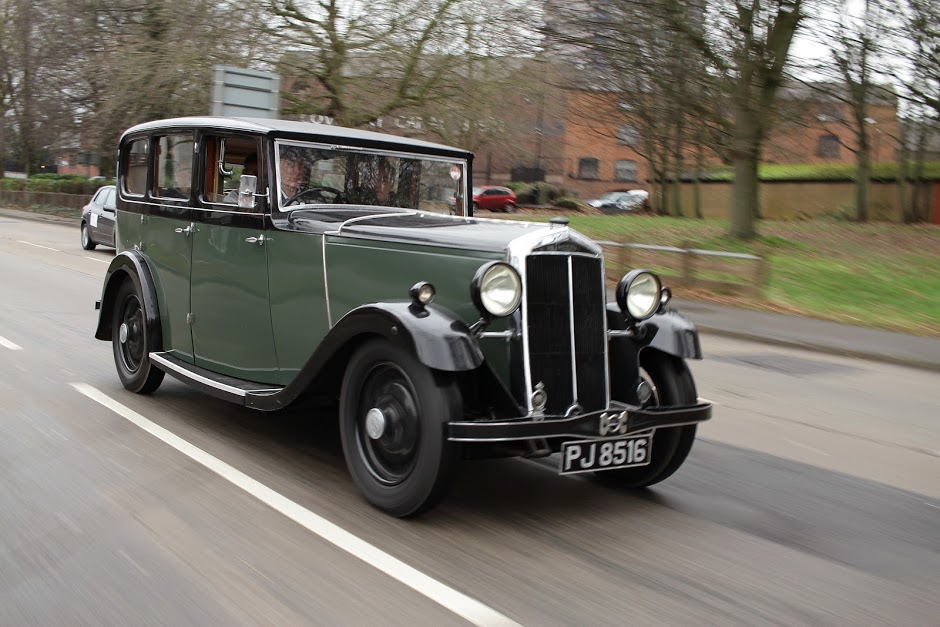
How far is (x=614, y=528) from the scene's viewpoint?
170 inches

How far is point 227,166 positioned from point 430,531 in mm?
2884

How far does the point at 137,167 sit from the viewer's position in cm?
685

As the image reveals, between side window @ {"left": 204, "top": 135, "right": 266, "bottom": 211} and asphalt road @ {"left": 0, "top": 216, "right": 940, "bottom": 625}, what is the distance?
1.46 m

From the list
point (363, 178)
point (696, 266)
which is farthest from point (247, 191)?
point (696, 266)

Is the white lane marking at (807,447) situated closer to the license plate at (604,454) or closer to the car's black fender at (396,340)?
the license plate at (604,454)

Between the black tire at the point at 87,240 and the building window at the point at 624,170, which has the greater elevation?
the building window at the point at 624,170

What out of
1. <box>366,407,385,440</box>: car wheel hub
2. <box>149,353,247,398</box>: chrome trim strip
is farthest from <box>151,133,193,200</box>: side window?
<box>366,407,385,440</box>: car wheel hub

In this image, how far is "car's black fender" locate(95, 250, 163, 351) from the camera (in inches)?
254

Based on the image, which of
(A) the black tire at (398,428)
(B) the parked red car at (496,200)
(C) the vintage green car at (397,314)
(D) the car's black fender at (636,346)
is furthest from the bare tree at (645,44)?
(B) the parked red car at (496,200)

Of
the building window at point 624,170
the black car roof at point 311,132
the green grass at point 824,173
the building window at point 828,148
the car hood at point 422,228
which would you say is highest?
the building window at point 828,148

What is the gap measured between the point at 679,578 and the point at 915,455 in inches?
132

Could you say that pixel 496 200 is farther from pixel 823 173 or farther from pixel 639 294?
Answer: pixel 639 294

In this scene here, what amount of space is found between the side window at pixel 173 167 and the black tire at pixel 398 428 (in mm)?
2321

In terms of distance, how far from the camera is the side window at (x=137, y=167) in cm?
669
